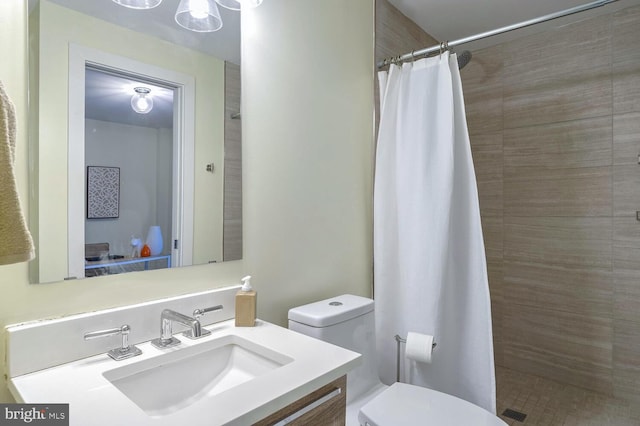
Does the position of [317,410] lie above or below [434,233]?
below

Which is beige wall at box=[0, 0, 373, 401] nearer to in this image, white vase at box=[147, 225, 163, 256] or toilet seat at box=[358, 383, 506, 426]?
white vase at box=[147, 225, 163, 256]

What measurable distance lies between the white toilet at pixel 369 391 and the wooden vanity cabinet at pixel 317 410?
36 centimetres

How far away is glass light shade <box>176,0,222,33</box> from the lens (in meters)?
1.25

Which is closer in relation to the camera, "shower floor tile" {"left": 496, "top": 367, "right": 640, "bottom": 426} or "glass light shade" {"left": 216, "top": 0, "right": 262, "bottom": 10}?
"glass light shade" {"left": 216, "top": 0, "right": 262, "bottom": 10}

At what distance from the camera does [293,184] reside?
1.61 m

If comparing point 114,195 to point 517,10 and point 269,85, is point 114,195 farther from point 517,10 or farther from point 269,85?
point 517,10

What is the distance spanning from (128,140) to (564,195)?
8.25ft

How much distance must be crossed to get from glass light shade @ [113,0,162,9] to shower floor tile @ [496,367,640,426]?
2.49m

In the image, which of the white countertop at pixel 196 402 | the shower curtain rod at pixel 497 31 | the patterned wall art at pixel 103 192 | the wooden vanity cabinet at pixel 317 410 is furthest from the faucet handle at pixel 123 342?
the shower curtain rod at pixel 497 31

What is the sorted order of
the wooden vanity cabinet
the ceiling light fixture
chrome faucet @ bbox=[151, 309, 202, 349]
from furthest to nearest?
1. the ceiling light fixture
2. chrome faucet @ bbox=[151, 309, 202, 349]
3. the wooden vanity cabinet

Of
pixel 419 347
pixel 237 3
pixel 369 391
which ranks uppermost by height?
pixel 237 3

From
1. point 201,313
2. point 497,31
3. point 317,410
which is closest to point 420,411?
point 317,410

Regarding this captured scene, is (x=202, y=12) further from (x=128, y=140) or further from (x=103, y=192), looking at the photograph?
(x=103, y=192)

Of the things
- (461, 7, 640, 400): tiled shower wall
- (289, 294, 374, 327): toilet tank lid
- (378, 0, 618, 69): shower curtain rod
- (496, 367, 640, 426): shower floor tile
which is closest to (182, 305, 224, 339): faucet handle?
(289, 294, 374, 327): toilet tank lid
